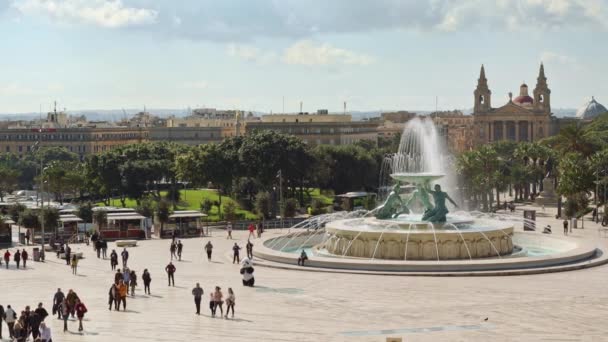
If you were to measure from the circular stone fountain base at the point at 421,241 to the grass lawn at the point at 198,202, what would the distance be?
31.2 meters

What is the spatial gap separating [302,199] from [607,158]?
26.3 m

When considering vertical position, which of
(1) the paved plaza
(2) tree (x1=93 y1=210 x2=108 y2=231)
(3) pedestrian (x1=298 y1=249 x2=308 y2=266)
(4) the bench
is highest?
(2) tree (x1=93 y1=210 x2=108 y2=231)

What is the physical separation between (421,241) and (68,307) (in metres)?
18.5

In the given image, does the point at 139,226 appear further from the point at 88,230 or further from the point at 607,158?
the point at 607,158

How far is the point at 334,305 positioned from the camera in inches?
1388

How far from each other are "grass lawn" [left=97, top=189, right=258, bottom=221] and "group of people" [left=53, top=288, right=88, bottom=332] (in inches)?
1760

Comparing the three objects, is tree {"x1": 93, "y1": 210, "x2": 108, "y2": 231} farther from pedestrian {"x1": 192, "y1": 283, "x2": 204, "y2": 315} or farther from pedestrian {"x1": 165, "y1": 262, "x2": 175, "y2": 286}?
pedestrian {"x1": 192, "y1": 283, "x2": 204, "y2": 315}

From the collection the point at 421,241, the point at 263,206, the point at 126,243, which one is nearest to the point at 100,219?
the point at 126,243

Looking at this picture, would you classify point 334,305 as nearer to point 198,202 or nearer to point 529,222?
point 529,222

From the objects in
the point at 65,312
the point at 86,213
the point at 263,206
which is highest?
the point at 263,206

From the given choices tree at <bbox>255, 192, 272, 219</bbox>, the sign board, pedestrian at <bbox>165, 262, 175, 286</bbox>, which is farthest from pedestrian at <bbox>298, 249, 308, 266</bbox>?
tree at <bbox>255, 192, 272, 219</bbox>

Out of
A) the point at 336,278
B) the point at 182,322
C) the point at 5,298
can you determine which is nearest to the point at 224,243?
the point at 336,278

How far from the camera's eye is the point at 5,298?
123 ft

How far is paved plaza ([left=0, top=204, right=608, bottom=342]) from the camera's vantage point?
30.3 m
